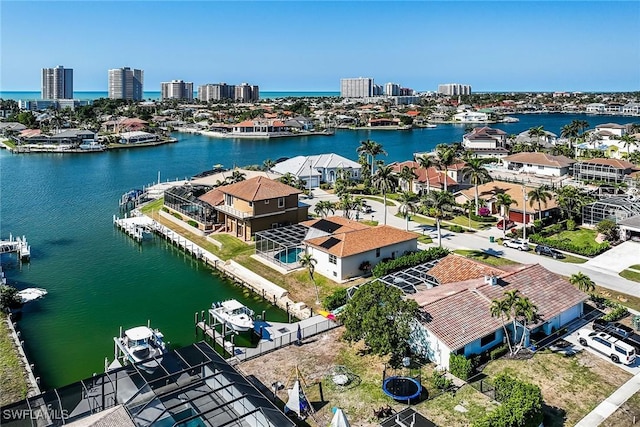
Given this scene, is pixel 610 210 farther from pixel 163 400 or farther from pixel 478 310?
pixel 163 400

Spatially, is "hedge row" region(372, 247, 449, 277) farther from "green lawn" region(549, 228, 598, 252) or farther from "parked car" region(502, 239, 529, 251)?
"green lawn" region(549, 228, 598, 252)

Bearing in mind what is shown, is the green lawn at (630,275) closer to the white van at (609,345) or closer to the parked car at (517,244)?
the parked car at (517,244)

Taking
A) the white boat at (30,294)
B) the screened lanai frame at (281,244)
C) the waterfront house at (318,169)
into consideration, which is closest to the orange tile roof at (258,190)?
the screened lanai frame at (281,244)

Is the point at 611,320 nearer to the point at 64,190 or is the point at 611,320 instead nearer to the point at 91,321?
the point at 91,321

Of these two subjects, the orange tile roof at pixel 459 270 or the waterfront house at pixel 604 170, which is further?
the waterfront house at pixel 604 170

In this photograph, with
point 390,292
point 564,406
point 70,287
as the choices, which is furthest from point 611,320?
point 70,287

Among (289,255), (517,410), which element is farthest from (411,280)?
(517,410)
